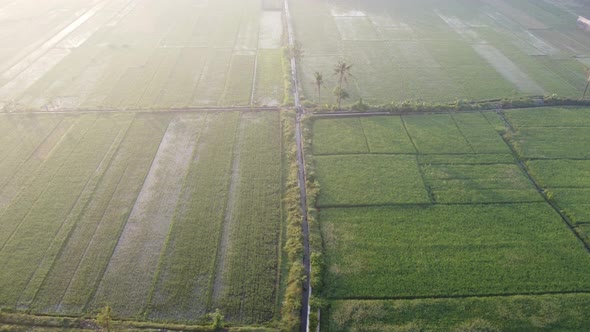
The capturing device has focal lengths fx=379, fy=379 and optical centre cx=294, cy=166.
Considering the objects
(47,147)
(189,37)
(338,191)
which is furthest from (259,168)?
(189,37)

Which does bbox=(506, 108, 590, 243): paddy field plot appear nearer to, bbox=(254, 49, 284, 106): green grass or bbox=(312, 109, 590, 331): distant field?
bbox=(312, 109, 590, 331): distant field

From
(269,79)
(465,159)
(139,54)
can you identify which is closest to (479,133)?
(465,159)

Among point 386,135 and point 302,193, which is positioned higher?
point 386,135

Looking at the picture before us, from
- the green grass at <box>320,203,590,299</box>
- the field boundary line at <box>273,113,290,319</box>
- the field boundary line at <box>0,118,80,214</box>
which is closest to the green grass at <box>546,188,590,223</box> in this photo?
the green grass at <box>320,203,590,299</box>

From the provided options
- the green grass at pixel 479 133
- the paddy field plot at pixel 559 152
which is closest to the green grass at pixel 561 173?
the paddy field plot at pixel 559 152

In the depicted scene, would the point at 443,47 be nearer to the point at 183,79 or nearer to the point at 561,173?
the point at 561,173

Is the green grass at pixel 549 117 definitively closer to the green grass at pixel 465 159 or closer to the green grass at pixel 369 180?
the green grass at pixel 465 159
